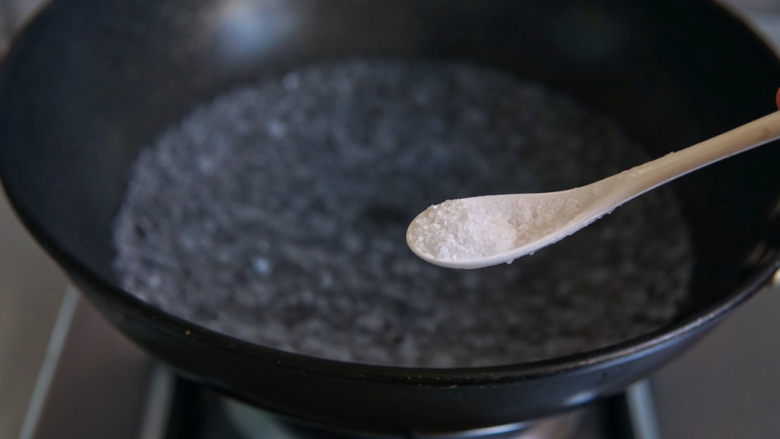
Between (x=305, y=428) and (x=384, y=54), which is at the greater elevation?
(x=384, y=54)

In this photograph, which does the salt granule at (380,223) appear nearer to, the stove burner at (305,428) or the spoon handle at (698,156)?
the stove burner at (305,428)

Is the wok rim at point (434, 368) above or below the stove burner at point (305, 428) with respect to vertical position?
below

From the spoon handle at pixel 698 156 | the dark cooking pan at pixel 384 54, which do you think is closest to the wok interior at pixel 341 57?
the dark cooking pan at pixel 384 54

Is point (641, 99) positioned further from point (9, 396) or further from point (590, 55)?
point (9, 396)

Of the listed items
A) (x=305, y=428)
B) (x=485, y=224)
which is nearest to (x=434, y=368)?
(x=485, y=224)

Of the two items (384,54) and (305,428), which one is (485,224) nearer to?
(305,428)

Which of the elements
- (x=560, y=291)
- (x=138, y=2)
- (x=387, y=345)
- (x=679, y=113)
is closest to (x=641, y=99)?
(x=679, y=113)
